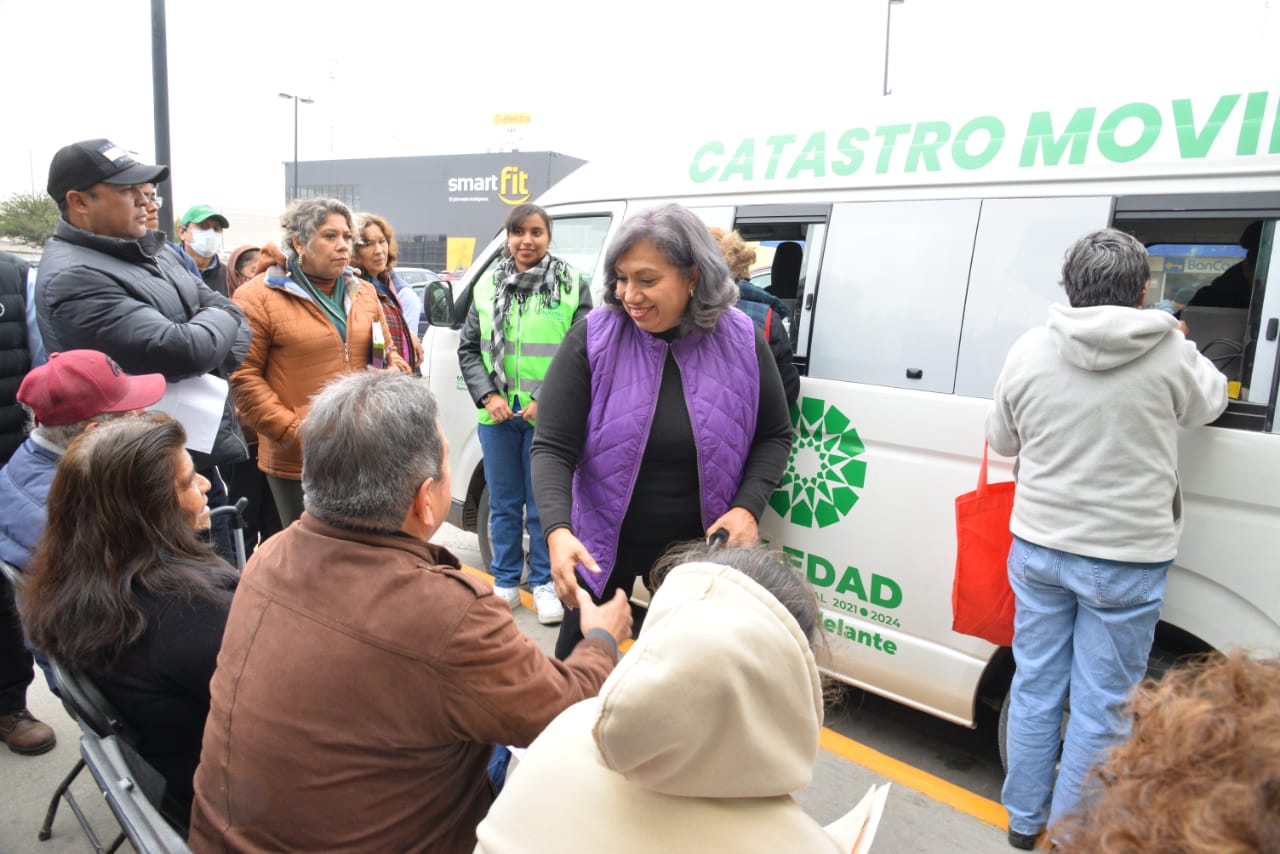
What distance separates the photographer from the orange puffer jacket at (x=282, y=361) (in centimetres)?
340

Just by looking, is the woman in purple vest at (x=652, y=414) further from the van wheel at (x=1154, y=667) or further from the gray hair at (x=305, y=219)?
the gray hair at (x=305, y=219)

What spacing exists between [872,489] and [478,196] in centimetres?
3496

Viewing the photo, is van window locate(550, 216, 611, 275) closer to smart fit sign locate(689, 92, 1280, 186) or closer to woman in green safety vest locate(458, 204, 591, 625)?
woman in green safety vest locate(458, 204, 591, 625)

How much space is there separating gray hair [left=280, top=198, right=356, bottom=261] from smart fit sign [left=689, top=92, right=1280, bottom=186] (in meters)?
1.64

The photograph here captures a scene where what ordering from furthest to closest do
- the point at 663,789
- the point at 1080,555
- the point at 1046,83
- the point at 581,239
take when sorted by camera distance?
the point at 581,239
the point at 1046,83
the point at 1080,555
the point at 663,789

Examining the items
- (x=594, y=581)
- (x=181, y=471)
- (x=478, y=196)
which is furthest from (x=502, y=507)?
(x=478, y=196)

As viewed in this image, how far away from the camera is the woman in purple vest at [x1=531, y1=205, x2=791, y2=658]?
7.32 ft

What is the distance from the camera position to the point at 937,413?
266 cm

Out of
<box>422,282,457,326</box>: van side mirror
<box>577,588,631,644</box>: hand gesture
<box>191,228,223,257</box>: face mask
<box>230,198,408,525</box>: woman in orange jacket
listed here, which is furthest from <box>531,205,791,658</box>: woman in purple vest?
<box>191,228,223,257</box>: face mask

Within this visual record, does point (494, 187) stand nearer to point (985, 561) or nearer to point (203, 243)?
point (203, 243)

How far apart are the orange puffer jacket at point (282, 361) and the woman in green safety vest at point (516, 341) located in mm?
624

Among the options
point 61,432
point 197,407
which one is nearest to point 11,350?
point 197,407

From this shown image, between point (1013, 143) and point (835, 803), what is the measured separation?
7.47ft

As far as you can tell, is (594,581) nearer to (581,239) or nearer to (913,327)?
(913,327)
